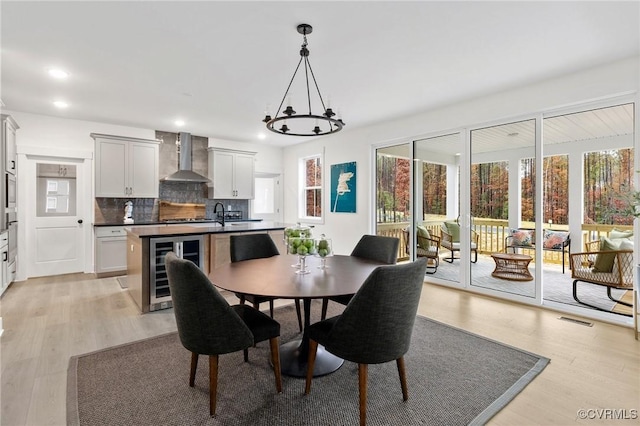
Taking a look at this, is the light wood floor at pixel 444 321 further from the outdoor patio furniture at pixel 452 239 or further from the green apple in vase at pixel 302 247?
the green apple in vase at pixel 302 247

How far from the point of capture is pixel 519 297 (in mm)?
3857

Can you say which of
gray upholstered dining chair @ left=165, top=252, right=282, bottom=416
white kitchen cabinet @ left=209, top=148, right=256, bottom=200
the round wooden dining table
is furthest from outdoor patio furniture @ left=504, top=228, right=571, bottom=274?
white kitchen cabinet @ left=209, top=148, right=256, bottom=200

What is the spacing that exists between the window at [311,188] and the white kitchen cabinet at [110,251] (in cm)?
339

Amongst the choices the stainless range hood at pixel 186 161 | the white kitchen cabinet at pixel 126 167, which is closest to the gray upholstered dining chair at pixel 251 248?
the stainless range hood at pixel 186 161

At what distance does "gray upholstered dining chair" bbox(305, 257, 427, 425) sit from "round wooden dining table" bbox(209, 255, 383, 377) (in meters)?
0.18

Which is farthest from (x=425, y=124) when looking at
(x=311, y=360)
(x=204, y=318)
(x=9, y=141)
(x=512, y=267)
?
(x=9, y=141)

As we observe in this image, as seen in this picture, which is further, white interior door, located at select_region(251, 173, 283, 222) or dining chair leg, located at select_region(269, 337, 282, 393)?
white interior door, located at select_region(251, 173, 283, 222)

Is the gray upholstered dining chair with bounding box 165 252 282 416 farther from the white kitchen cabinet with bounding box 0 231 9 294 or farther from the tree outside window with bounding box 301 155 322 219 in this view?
the tree outside window with bounding box 301 155 322 219

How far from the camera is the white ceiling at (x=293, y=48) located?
228 cm

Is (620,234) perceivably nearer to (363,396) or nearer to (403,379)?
(403,379)

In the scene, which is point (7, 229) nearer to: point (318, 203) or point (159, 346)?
point (159, 346)

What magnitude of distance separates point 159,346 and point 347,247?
12.4 ft

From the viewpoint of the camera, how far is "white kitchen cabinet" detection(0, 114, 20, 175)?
4062 millimetres

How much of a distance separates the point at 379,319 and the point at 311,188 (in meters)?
5.46
